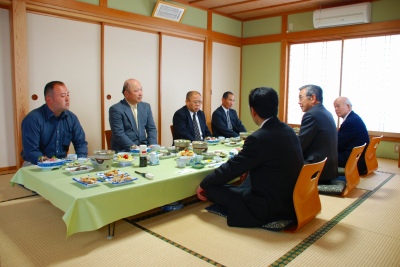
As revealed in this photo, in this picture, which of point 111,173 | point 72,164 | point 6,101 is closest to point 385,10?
point 111,173

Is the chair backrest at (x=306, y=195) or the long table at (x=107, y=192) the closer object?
the long table at (x=107, y=192)

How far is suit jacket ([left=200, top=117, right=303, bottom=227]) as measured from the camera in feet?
7.64

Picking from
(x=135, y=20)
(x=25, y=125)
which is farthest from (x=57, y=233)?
(x=135, y=20)

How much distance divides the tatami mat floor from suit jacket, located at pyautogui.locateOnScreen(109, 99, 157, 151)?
97 centimetres

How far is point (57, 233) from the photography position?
2404mm

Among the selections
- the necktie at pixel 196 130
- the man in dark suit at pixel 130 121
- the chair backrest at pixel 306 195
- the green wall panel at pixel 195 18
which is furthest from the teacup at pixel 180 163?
the green wall panel at pixel 195 18

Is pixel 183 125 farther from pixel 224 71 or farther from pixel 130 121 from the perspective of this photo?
pixel 224 71

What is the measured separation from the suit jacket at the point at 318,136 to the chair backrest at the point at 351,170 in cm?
17

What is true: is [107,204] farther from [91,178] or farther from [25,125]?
[25,125]

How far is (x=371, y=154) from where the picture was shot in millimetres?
4273

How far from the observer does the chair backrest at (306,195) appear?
2.31 m

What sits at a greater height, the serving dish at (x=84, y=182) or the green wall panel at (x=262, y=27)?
the green wall panel at (x=262, y=27)

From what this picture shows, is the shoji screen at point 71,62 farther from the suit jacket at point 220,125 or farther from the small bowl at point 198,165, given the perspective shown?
the small bowl at point 198,165

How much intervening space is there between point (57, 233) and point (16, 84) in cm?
245
